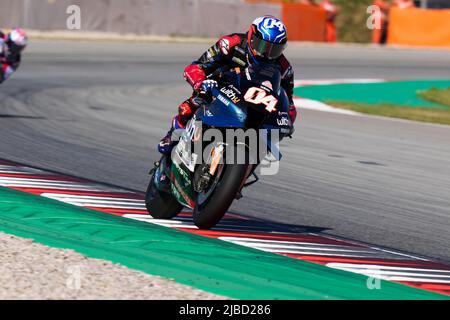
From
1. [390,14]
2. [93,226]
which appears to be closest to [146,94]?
[93,226]

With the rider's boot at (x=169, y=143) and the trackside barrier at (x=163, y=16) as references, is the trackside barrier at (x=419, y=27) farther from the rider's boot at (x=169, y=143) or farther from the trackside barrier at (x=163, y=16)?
the rider's boot at (x=169, y=143)

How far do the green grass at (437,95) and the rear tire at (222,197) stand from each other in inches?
650

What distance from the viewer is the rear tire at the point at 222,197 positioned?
812 cm

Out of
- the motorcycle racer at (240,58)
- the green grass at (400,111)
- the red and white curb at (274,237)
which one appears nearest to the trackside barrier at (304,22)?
the green grass at (400,111)

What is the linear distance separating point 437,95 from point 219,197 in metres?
18.4

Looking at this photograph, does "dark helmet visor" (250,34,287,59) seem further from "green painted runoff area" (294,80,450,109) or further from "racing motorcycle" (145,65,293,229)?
"green painted runoff area" (294,80,450,109)

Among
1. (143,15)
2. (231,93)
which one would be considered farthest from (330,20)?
(231,93)

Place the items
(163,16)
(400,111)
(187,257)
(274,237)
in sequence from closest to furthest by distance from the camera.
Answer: (187,257)
(274,237)
(400,111)
(163,16)

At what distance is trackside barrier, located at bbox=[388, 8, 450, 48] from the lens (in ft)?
155

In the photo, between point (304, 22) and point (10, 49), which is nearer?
point (10, 49)

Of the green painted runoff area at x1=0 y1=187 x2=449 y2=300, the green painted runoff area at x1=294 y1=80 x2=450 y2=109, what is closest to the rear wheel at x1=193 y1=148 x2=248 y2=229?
the green painted runoff area at x1=0 y1=187 x2=449 y2=300

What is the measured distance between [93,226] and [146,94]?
45.9 ft

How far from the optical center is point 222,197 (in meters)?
8.23

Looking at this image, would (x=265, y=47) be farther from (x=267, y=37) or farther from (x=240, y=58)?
(x=240, y=58)
